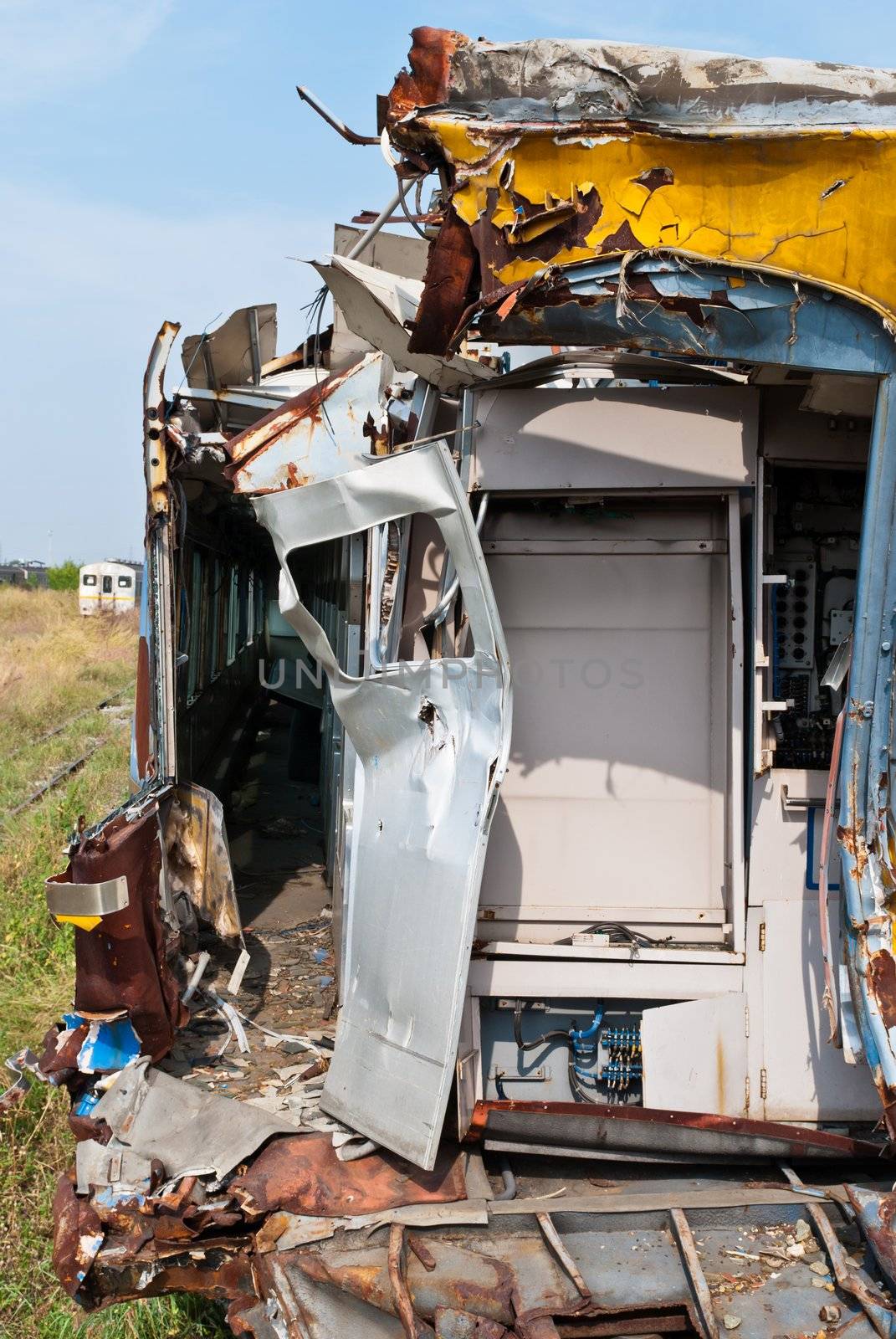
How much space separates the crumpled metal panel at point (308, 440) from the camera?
568cm

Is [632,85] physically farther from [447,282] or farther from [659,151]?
[447,282]

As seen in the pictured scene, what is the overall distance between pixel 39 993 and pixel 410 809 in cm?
379

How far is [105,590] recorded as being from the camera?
4647cm

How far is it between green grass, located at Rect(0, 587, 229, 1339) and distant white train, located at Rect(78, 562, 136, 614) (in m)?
24.5

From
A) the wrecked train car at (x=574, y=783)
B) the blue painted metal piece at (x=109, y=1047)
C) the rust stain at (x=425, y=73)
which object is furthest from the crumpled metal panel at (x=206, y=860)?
the rust stain at (x=425, y=73)

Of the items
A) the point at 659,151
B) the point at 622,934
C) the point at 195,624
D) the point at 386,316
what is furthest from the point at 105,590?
the point at 659,151

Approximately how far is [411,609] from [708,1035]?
2138 millimetres

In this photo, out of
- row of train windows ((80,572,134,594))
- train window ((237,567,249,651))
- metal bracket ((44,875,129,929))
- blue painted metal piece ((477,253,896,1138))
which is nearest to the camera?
blue painted metal piece ((477,253,896,1138))

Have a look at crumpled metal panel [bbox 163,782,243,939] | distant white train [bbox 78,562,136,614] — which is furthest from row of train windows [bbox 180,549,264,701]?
distant white train [bbox 78,562,136,614]

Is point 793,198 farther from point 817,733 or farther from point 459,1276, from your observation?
point 459,1276

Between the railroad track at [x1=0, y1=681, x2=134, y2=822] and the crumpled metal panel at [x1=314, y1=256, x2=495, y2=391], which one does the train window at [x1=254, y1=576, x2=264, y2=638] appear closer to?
the railroad track at [x1=0, y1=681, x2=134, y2=822]

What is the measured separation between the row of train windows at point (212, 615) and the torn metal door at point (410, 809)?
240 cm

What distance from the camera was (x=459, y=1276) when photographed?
12.6 ft

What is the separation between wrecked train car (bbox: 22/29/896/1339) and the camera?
3818 millimetres
